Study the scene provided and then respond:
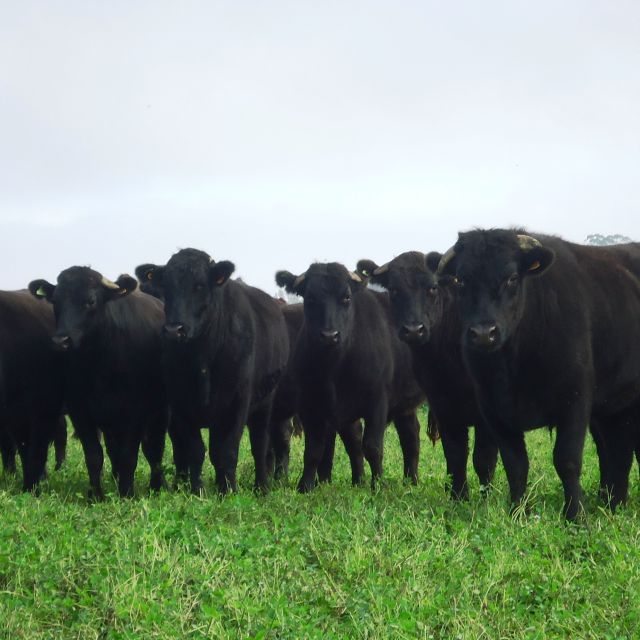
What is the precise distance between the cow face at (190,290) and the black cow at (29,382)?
1339 millimetres

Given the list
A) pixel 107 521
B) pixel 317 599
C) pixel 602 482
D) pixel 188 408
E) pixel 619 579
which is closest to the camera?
pixel 317 599

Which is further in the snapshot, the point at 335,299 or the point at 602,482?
the point at 335,299

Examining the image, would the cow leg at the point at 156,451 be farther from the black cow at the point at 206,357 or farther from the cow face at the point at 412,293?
the cow face at the point at 412,293

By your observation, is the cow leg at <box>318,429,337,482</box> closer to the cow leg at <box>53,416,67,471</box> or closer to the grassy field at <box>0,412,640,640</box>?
the grassy field at <box>0,412,640,640</box>

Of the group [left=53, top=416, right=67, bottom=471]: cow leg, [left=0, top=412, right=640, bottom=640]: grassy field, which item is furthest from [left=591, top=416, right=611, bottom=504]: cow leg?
[left=53, top=416, right=67, bottom=471]: cow leg

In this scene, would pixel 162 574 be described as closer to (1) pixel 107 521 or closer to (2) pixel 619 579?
(1) pixel 107 521

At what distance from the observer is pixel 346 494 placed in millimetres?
8883

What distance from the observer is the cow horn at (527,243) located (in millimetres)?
7502

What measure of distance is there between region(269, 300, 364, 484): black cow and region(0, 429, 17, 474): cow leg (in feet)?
9.49

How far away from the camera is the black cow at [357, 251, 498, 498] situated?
8.98 metres

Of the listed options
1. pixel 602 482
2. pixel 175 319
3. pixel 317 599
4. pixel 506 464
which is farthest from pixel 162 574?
pixel 602 482

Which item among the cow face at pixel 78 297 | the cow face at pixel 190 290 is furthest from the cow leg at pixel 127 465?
the cow face at pixel 190 290

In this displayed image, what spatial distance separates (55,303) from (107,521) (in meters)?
3.27

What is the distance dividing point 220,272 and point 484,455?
114 inches
